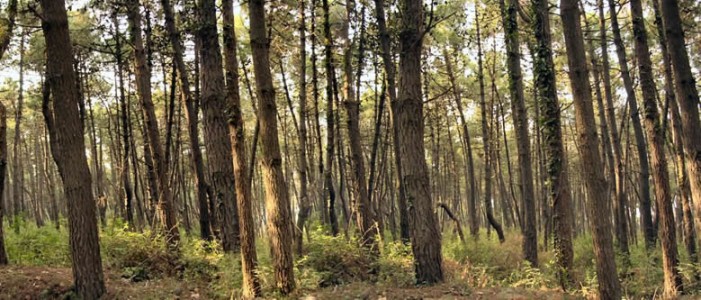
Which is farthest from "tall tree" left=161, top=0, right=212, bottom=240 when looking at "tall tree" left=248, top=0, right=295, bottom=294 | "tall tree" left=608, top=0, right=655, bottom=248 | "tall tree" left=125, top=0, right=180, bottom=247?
"tall tree" left=608, top=0, right=655, bottom=248

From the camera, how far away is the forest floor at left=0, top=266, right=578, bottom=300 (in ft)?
24.4

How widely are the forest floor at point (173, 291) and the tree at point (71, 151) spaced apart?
0.54 m

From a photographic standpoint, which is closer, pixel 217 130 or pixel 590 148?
pixel 590 148

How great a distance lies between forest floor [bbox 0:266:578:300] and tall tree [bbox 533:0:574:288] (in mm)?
1645

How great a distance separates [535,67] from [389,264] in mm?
4446

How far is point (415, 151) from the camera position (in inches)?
315

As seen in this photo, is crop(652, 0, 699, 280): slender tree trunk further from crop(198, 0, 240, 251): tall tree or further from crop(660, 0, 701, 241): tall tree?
crop(198, 0, 240, 251): tall tree

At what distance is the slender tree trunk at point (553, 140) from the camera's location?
9219 mm

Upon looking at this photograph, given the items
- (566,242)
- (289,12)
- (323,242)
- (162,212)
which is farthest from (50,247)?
(566,242)

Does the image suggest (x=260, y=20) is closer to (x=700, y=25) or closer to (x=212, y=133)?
(x=212, y=133)

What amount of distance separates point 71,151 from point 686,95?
936 centimetres

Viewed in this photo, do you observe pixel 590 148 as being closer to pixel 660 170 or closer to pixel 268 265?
pixel 660 170

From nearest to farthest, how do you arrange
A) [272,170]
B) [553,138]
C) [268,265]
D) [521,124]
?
[272,170], [268,265], [553,138], [521,124]

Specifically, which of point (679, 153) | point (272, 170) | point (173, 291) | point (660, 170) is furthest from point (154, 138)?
point (679, 153)
